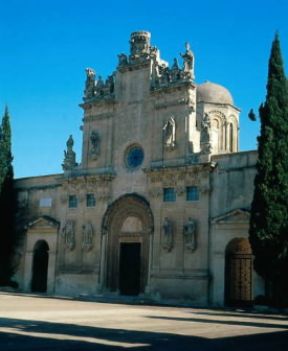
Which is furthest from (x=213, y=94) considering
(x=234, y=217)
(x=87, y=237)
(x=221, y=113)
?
(x=87, y=237)

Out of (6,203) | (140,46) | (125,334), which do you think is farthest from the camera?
(6,203)

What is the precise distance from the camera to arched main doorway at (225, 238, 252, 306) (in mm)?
29234

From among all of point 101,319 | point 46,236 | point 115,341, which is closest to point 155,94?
point 46,236

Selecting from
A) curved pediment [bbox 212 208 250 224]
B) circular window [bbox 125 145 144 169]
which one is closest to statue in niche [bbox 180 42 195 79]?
circular window [bbox 125 145 144 169]

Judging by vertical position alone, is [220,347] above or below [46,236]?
below

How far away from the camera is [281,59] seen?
27.4 m

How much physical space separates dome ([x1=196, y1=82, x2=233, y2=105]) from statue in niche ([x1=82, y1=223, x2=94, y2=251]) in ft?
41.4

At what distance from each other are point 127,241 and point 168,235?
362cm

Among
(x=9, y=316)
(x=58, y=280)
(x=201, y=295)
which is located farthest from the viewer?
(x=58, y=280)

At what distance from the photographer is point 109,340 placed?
12.2 m

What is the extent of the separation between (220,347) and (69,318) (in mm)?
7613

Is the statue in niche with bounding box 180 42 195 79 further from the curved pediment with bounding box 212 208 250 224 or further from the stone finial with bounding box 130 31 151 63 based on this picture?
the curved pediment with bounding box 212 208 250 224

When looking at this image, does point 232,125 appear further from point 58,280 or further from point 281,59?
point 58,280

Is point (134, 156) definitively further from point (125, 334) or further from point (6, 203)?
point (125, 334)
